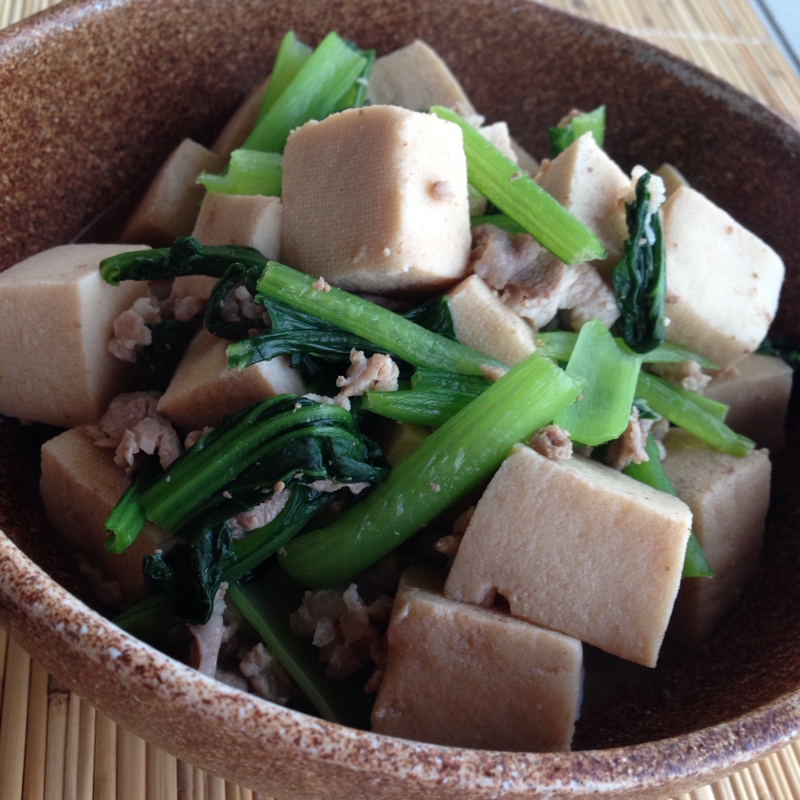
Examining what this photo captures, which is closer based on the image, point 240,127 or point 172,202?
point 172,202

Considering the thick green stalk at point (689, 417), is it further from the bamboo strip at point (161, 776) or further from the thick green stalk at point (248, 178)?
the bamboo strip at point (161, 776)

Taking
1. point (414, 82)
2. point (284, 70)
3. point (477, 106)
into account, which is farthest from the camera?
point (477, 106)

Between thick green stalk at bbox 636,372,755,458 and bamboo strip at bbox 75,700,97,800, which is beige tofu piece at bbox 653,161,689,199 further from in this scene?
bamboo strip at bbox 75,700,97,800

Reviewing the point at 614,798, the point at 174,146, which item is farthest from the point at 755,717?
the point at 174,146

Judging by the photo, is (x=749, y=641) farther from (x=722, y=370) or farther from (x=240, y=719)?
(x=240, y=719)

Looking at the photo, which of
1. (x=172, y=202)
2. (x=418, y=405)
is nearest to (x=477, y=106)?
(x=172, y=202)

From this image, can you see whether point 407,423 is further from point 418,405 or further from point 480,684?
point 480,684

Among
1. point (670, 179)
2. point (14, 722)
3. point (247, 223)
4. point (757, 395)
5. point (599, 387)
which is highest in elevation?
point (670, 179)
